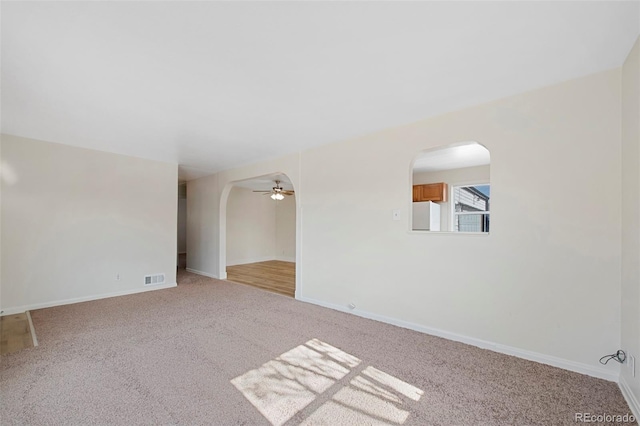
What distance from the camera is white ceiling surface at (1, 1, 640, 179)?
149 cm

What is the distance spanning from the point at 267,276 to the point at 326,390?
457cm

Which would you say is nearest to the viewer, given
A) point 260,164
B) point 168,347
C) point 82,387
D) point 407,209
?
point 82,387

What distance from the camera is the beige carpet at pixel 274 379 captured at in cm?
169

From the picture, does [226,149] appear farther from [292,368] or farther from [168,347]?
[292,368]

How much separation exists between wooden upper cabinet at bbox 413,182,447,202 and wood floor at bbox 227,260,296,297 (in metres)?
3.24

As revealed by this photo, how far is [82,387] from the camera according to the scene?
196cm

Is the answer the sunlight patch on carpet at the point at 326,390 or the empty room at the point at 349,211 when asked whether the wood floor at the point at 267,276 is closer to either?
the empty room at the point at 349,211

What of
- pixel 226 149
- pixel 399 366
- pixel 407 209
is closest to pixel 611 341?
pixel 399 366

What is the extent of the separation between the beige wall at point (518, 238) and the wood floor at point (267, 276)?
2022 mm

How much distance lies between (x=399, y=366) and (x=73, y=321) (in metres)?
3.84

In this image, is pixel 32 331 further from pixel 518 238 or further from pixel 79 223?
pixel 518 238

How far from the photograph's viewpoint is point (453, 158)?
15.0ft

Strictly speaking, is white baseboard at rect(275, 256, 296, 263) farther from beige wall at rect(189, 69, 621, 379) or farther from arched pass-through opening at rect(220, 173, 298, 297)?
beige wall at rect(189, 69, 621, 379)

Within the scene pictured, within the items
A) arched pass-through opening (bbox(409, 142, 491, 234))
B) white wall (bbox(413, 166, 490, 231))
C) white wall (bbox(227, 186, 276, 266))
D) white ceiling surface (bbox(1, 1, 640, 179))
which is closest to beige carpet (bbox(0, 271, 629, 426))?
white ceiling surface (bbox(1, 1, 640, 179))
